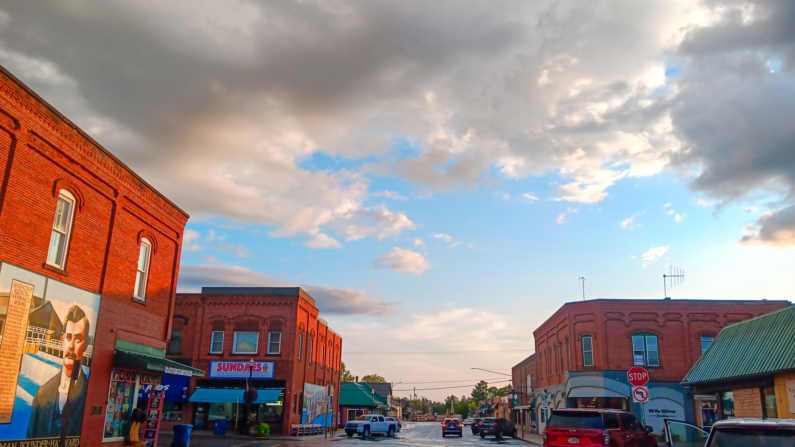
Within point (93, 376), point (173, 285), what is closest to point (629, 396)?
point (173, 285)

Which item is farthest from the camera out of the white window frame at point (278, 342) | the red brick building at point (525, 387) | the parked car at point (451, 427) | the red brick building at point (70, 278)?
the red brick building at point (525, 387)

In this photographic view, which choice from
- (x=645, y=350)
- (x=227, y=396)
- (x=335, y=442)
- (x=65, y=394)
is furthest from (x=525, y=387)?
(x=65, y=394)

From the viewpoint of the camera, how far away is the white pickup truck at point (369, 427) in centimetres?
4125

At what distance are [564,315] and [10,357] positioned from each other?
36857 millimetres

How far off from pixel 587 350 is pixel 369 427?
54.2ft

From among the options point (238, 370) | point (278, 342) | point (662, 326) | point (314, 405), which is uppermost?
point (662, 326)

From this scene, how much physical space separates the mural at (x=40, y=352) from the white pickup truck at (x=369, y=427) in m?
25.3

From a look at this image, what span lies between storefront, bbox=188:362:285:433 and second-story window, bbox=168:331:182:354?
9.74 feet

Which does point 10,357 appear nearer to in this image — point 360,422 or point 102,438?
point 102,438

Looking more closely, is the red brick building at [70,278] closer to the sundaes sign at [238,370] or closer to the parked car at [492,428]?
the sundaes sign at [238,370]

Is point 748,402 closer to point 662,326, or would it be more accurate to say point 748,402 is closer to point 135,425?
point 135,425

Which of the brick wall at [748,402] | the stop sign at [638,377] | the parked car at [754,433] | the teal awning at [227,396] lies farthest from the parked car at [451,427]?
the parked car at [754,433]

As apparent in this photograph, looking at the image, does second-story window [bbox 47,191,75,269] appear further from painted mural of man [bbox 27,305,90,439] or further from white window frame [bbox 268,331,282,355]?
white window frame [bbox 268,331,282,355]

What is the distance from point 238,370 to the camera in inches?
1593
